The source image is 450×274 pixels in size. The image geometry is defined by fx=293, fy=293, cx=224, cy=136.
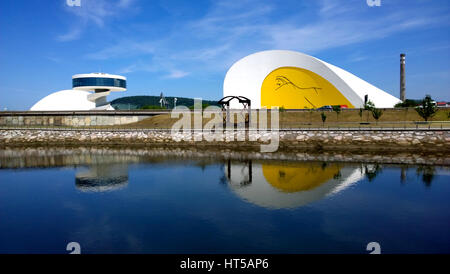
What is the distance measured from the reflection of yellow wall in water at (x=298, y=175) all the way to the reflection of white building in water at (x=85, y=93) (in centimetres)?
6742

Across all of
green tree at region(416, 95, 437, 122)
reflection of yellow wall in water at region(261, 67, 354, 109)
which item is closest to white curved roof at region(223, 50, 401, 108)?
reflection of yellow wall in water at region(261, 67, 354, 109)

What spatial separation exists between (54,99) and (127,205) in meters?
87.7

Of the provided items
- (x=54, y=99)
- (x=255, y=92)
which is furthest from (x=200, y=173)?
(x=54, y=99)

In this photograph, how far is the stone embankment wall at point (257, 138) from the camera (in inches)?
1215

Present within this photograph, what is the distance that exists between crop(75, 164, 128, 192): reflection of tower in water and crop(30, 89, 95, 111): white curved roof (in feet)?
226

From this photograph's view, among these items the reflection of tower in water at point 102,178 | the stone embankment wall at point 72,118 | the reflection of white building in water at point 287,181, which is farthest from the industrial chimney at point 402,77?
the reflection of tower in water at point 102,178

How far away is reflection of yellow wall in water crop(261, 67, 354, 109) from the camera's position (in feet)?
176

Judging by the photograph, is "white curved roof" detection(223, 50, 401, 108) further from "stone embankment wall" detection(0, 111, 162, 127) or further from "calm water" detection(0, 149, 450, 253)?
"calm water" detection(0, 149, 450, 253)

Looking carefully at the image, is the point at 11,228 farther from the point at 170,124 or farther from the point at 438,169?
the point at 170,124

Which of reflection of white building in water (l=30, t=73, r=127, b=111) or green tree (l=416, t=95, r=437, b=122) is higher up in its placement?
reflection of white building in water (l=30, t=73, r=127, b=111)

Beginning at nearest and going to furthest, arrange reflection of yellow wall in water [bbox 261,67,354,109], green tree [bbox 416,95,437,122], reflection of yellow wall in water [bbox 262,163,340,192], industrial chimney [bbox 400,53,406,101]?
1. reflection of yellow wall in water [bbox 262,163,340,192]
2. green tree [bbox 416,95,437,122]
3. reflection of yellow wall in water [bbox 261,67,354,109]
4. industrial chimney [bbox 400,53,406,101]

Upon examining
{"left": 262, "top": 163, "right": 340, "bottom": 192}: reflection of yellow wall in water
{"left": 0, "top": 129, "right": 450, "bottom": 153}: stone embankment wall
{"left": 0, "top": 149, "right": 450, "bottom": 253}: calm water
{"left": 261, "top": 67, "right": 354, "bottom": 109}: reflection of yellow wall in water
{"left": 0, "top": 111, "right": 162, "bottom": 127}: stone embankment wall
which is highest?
{"left": 261, "top": 67, "right": 354, "bottom": 109}: reflection of yellow wall in water

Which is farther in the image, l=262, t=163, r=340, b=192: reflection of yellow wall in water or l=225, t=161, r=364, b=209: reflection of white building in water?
l=262, t=163, r=340, b=192: reflection of yellow wall in water

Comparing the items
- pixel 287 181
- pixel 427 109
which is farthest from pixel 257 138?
pixel 427 109
